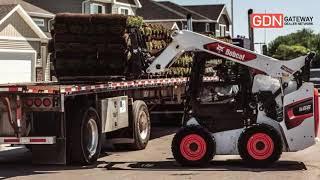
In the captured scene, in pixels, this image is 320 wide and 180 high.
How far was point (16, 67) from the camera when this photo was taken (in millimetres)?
31531

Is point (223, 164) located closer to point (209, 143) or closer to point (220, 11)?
point (209, 143)

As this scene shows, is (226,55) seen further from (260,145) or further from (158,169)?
(158,169)

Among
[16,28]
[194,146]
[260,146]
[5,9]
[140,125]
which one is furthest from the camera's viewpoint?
[16,28]

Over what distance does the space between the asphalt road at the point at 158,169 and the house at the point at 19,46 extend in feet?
57.8

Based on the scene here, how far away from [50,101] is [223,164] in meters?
3.32

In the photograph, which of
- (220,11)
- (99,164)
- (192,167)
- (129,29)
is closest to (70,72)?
(129,29)

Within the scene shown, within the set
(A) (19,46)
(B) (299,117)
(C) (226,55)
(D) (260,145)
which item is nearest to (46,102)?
(C) (226,55)

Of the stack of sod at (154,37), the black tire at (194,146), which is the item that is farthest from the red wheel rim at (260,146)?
the stack of sod at (154,37)

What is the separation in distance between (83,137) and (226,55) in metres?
3.02

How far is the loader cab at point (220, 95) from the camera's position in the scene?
11734mm

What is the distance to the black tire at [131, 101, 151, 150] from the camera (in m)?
14.7

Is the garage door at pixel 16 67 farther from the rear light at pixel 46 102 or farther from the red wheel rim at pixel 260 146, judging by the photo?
the red wheel rim at pixel 260 146

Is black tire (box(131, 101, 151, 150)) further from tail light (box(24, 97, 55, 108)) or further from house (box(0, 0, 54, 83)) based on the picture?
house (box(0, 0, 54, 83))

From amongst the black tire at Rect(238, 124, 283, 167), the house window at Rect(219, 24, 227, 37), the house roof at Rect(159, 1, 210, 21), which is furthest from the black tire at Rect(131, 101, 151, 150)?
the house window at Rect(219, 24, 227, 37)
